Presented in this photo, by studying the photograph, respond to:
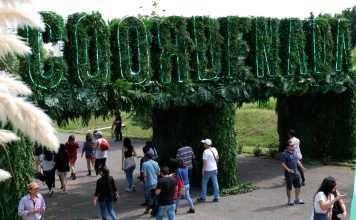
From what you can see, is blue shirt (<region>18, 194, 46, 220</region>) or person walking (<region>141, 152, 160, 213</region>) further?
person walking (<region>141, 152, 160, 213</region>)

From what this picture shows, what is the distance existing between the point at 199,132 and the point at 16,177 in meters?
5.82

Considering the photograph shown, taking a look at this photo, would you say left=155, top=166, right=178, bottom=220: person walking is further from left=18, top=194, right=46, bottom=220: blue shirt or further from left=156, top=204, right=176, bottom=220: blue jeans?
left=18, top=194, right=46, bottom=220: blue shirt

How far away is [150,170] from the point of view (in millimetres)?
12242

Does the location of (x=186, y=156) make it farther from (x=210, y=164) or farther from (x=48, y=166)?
(x=48, y=166)

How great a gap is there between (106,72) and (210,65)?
3251mm

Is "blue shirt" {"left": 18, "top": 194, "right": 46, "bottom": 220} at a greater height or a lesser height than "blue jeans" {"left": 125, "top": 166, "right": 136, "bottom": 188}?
greater

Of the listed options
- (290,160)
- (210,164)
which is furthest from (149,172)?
(290,160)

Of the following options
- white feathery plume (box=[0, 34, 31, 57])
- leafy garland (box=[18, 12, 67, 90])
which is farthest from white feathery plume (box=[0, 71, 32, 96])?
leafy garland (box=[18, 12, 67, 90])

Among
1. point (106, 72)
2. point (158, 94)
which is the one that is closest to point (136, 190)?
point (158, 94)

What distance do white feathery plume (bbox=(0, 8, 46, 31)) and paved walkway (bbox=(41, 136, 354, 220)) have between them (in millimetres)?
10548

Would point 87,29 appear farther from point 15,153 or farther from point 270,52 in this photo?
point 270,52

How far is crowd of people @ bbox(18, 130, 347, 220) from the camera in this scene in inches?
344

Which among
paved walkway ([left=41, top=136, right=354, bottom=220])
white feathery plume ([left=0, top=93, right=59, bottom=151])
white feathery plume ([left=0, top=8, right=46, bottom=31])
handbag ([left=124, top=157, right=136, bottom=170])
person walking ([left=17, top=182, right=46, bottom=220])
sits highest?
white feathery plume ([left=0, top=8, right=46, bottom=31])

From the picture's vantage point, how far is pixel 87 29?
38.2ft
